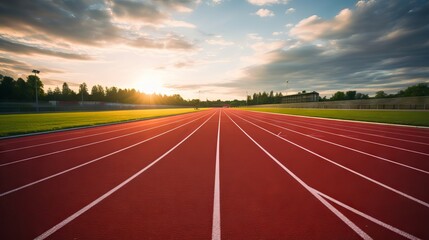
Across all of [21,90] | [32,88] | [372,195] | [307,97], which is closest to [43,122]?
[372,195]

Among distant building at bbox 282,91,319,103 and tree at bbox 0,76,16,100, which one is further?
distant building at bbox 282,91,319,103

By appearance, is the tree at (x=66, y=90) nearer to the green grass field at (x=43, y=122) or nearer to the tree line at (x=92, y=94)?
the tree line at (x=92, y=94)

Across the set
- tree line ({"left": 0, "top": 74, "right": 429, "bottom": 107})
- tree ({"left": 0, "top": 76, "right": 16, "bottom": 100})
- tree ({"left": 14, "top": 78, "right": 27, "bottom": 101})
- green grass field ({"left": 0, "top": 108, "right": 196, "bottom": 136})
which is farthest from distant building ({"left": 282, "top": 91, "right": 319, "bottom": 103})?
tree ({"left": 0, "top": 76, "right": 16, "bottom": 100})

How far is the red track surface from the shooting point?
319cm

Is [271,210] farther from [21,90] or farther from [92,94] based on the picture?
[92,94]

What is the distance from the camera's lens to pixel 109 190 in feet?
15.4

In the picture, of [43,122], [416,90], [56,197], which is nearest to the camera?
[56,197]

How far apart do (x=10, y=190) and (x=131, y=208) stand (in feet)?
9.87

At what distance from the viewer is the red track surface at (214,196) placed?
126 inches

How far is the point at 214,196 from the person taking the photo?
435cm

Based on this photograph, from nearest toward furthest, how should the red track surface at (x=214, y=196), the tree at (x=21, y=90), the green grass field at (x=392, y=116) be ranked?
the red track surface at (x=214, y=196), the green grass field at (x=392, y=116), the tree at (x=21, y=90)

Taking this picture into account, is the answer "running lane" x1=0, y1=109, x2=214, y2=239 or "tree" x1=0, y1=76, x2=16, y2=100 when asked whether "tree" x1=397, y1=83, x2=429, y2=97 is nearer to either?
"running lane" x1=0, y1=109, x2=214, y2=239

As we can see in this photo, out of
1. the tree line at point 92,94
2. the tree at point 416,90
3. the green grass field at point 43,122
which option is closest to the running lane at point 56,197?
the green grass field at point 43,122

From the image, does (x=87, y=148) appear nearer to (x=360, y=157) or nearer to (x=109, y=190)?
(x=109, y=190)
